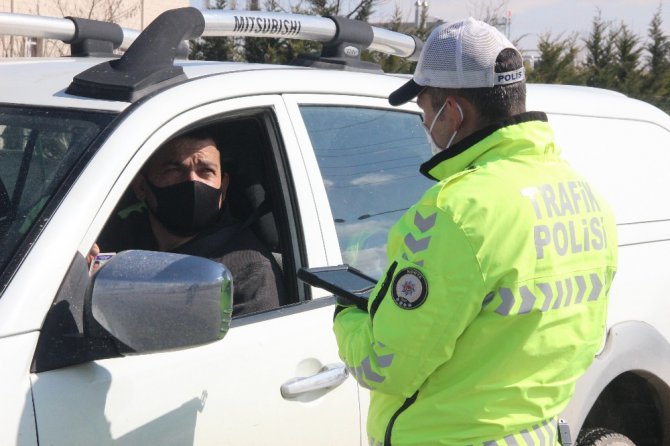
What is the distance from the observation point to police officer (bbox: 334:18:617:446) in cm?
184

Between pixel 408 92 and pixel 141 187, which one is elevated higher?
pixel 408 92

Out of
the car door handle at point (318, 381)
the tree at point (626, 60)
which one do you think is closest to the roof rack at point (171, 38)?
the car door handle at point (318, 381)

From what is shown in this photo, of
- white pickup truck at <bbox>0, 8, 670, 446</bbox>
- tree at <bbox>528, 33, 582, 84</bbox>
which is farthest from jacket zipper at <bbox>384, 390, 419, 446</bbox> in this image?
tree at <bbox>528, 33, 582, 84</bbox>

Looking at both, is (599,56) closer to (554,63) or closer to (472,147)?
(554,63)

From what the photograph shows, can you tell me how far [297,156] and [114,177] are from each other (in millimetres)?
712

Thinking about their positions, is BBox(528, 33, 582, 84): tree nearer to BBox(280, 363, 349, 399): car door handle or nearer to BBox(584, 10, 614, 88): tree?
BBox(584, 10, 614, 88): tree

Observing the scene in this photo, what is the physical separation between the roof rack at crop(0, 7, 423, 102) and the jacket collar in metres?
0.78

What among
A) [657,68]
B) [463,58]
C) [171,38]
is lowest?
[657,68]

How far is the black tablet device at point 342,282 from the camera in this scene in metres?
2.08

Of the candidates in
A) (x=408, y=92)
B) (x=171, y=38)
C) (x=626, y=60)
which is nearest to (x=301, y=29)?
(x=171, y=38)

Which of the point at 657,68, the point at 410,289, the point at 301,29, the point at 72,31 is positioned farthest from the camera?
the point at 657,68

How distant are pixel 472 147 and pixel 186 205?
1.16m

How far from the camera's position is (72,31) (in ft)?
11.4

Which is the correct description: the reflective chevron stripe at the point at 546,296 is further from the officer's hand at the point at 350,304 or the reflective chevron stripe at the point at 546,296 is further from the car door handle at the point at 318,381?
the car door handle at the point at 318,381
